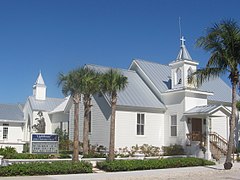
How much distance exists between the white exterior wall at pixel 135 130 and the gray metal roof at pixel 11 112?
22.3 m

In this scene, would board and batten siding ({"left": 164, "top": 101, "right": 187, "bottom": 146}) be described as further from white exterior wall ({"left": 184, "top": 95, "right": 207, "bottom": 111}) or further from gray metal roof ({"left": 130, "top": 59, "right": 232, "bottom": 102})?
gray metal roof ({"left": 130, "top": 59, "right": 232, "bottom": 102})

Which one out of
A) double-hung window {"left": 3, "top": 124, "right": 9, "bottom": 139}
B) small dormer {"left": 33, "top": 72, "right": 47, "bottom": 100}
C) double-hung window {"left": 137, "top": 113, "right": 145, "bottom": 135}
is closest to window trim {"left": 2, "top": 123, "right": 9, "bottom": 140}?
double-hung window {"left": 3, "top": 124, "right": 9, "bottom": 139}

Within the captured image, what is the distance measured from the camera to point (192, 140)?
1141 inches

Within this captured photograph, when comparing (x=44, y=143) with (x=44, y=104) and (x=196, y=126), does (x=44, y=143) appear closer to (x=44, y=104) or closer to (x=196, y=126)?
(x=196, y=126)

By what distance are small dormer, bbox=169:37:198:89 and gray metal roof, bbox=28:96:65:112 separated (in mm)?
21559

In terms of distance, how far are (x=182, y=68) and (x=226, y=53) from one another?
9.27 m

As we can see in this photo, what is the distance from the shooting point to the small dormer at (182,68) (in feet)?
100

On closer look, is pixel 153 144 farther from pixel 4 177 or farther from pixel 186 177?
pixel 4 177

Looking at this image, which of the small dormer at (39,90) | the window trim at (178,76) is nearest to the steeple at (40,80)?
the small dormer at (39,90)

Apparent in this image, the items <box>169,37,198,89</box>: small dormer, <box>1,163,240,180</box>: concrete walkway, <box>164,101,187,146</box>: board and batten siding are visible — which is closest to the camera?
<box>1,163,240,180</box>: concrete walkway

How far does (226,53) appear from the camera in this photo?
21562 millimetres

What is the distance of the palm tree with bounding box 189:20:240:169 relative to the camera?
2125 centimetres

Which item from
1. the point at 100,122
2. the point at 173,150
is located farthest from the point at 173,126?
the point at 100,122

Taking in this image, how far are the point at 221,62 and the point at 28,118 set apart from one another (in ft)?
103
